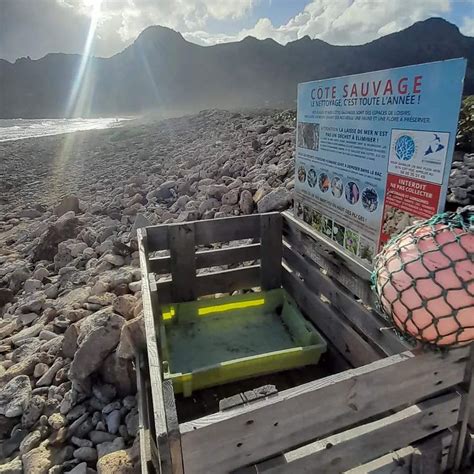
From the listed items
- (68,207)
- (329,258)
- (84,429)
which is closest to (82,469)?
(84,429)

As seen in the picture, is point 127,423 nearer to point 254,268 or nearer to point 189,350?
point 189,350

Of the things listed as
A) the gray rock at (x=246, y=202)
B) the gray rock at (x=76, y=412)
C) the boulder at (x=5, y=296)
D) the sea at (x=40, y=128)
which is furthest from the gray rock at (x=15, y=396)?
the sea at (x=40, y=128)

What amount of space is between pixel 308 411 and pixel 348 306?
148 centimetres

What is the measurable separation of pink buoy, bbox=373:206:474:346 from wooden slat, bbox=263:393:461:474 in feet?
1.56

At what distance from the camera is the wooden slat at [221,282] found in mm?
4043

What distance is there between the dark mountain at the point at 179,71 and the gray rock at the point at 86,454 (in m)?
103

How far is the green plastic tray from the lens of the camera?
10.4ft

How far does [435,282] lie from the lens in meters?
1.75

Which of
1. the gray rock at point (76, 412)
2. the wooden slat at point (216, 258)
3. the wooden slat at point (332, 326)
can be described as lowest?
the gray rock at point (76, 412)

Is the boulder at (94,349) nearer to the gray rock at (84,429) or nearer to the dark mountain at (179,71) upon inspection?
the gray rock at (84,429)

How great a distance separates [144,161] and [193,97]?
383ft

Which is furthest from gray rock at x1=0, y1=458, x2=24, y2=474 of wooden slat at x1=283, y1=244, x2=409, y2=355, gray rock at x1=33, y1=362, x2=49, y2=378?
wooden slat at x1=283, y1=244, x2=409, y2=355

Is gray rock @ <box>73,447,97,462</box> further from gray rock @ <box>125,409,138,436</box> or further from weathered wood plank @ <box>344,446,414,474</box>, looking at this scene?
weathered wood plank @ <box>344,446,414,474</box>

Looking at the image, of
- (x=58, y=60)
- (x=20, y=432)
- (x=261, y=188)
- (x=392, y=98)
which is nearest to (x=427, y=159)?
(x=392, y=98)
